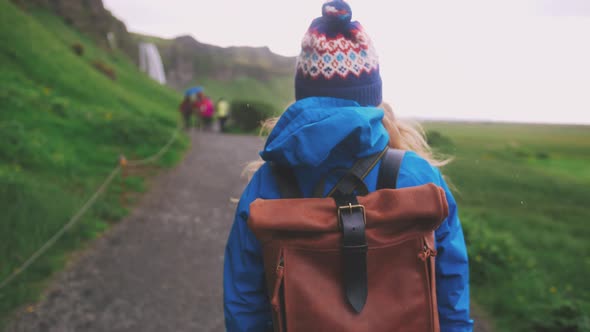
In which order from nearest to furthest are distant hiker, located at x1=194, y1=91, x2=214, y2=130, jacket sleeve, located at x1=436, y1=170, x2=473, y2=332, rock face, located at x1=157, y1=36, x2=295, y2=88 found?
jacket sleeve, located at x1=436, y1=170, x2=473, y2=332 < distant hiker, located at x1=194, y1=91, x2=214, y2=130 < rock face, located at x1=157, y1=36, x2=295, y2=88

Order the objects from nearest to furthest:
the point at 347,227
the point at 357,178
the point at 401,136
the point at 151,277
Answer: the point at 347,227 < the point at 357,178 < the point at 401,136 < the point at 151,277

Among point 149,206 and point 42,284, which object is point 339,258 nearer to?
point 42,284

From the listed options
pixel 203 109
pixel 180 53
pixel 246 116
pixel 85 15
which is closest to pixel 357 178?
pixel 203 109

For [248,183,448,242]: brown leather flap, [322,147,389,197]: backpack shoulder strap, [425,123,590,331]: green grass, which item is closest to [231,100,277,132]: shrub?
[425,123,590,331]: green grass

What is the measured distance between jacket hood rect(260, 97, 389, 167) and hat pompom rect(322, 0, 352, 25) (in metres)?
0.32

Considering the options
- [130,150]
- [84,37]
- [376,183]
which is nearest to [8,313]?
[376,183]

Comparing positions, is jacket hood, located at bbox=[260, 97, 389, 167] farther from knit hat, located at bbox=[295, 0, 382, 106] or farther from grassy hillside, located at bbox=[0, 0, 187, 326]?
grassy hillside, located at bbox=[0, 0, 187, 326]

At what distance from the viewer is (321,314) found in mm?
1157

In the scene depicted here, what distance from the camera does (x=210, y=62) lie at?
199 ft

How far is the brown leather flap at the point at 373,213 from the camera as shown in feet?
3.73

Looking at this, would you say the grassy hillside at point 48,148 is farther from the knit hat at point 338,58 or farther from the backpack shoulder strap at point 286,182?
the knit hat at point 338,58

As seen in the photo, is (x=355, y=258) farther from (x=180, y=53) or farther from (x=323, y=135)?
(x=180, y=53)

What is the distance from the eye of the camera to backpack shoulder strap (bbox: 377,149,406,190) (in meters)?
1.30

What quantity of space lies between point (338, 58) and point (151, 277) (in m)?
3.29
